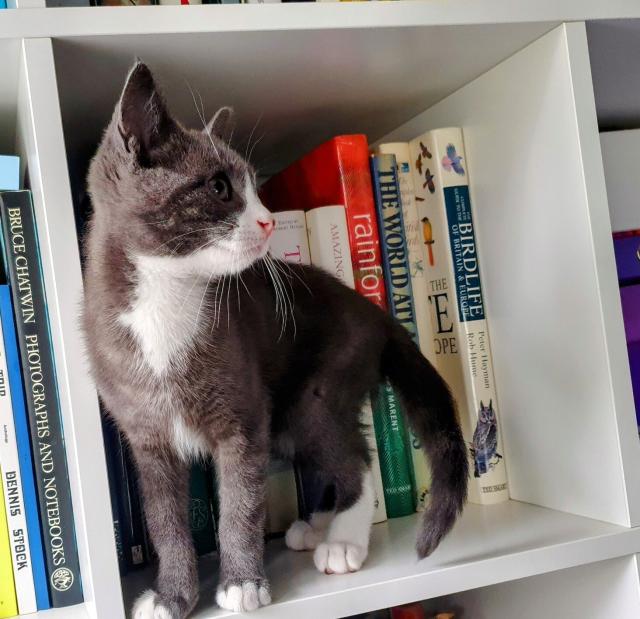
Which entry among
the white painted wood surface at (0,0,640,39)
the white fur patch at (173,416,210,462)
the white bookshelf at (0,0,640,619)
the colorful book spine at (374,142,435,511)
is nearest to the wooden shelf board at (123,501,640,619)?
the white bookshelf at (0,0,640,619)

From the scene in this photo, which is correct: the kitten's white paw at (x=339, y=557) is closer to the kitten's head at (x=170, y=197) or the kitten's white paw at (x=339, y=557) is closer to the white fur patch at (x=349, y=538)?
the white fur patch at (x=349, y=538)

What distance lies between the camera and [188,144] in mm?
665

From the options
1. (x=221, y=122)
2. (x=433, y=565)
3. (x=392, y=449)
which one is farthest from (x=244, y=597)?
(x=221, y=122)

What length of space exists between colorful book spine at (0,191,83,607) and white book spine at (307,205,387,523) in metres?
0.30

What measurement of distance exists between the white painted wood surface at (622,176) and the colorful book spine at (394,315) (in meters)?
0.27

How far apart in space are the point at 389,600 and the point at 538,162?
445 mm

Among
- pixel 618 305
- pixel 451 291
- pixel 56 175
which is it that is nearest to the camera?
pixel 56 175

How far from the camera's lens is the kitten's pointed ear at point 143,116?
1.96 ft

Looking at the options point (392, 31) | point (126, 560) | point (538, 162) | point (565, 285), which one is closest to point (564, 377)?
point (565, 285)

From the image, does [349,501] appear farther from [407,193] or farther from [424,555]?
[407,193]

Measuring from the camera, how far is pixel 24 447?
0.71 metres

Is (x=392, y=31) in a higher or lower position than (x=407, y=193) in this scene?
higher

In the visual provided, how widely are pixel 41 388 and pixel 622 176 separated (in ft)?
2.38

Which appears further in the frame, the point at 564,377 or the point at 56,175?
the point at 564,377
